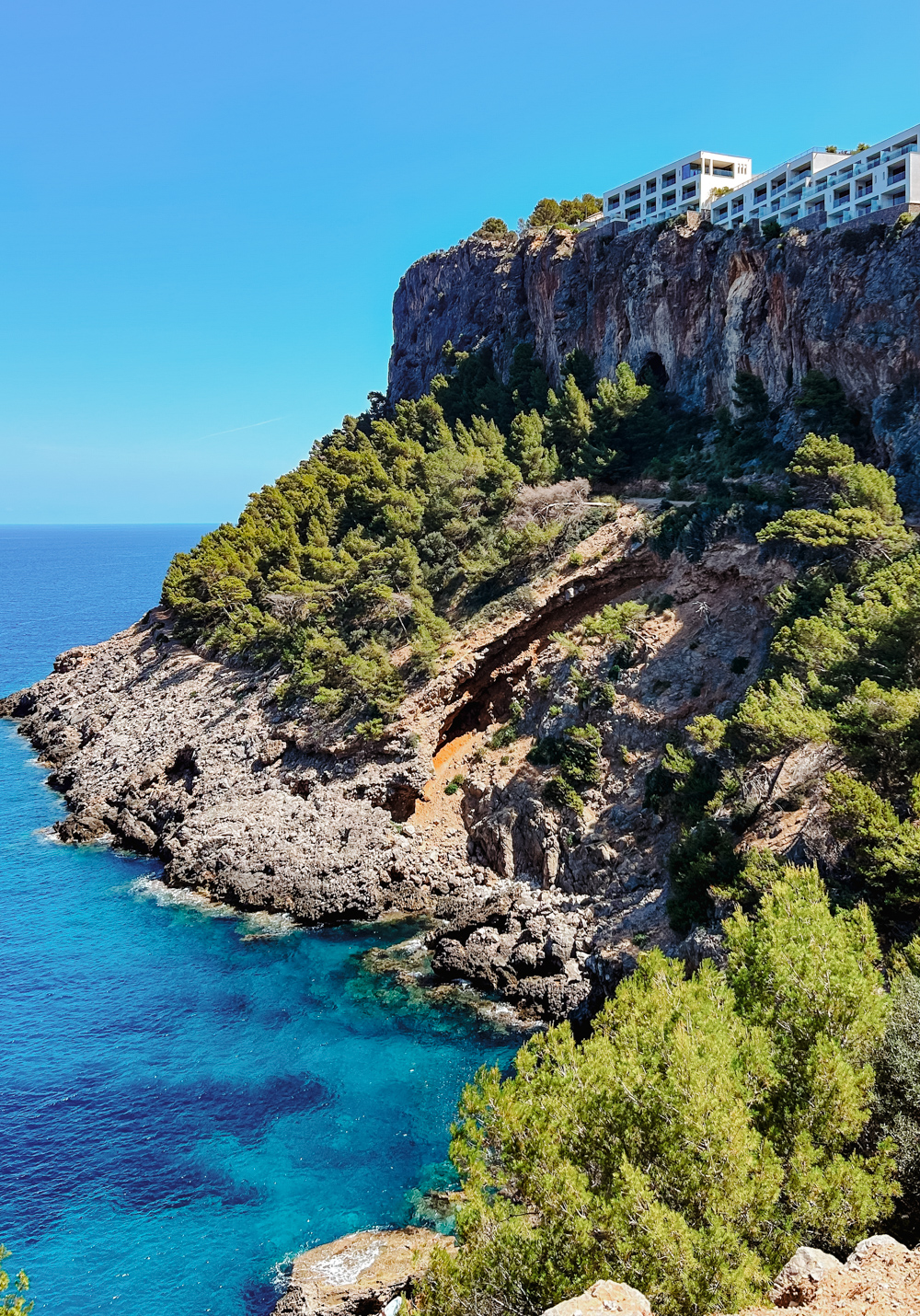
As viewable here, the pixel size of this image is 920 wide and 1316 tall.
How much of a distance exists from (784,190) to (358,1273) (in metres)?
59.4

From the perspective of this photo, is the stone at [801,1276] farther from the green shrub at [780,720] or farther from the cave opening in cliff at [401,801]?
the cave opening in cliff at [401,801]

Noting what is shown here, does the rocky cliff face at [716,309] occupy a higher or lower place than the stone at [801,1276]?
higher

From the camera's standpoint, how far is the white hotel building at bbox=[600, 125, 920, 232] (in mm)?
45906

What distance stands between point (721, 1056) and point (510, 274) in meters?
73.4

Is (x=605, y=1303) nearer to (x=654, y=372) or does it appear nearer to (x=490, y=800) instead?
(x=490, y=800)

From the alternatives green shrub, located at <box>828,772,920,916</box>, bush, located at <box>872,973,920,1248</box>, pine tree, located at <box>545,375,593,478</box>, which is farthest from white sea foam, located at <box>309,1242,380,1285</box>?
pine tree, located at <box>545,375,593,478</box>

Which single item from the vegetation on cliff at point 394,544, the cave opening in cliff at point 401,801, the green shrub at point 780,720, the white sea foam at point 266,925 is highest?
the vegetation on cliff at point 394,544

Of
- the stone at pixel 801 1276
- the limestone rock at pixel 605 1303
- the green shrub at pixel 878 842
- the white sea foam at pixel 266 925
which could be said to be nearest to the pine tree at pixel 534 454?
the white sea foam at pixel 266 925

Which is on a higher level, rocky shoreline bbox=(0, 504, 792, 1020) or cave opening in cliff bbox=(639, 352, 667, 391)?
cave opening in cliff bbox=(639, 352, 667, 391)

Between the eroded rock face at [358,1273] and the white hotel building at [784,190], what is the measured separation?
4296 centimetres

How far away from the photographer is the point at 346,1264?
20453 mm

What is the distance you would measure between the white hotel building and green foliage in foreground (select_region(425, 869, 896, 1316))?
3767 cm

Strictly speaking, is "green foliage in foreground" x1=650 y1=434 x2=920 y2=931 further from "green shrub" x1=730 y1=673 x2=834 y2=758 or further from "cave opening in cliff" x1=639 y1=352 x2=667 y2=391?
"cave opening in cliff" x1=639 y1=352 x2=667 y2=391

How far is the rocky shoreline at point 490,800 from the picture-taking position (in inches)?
1294
